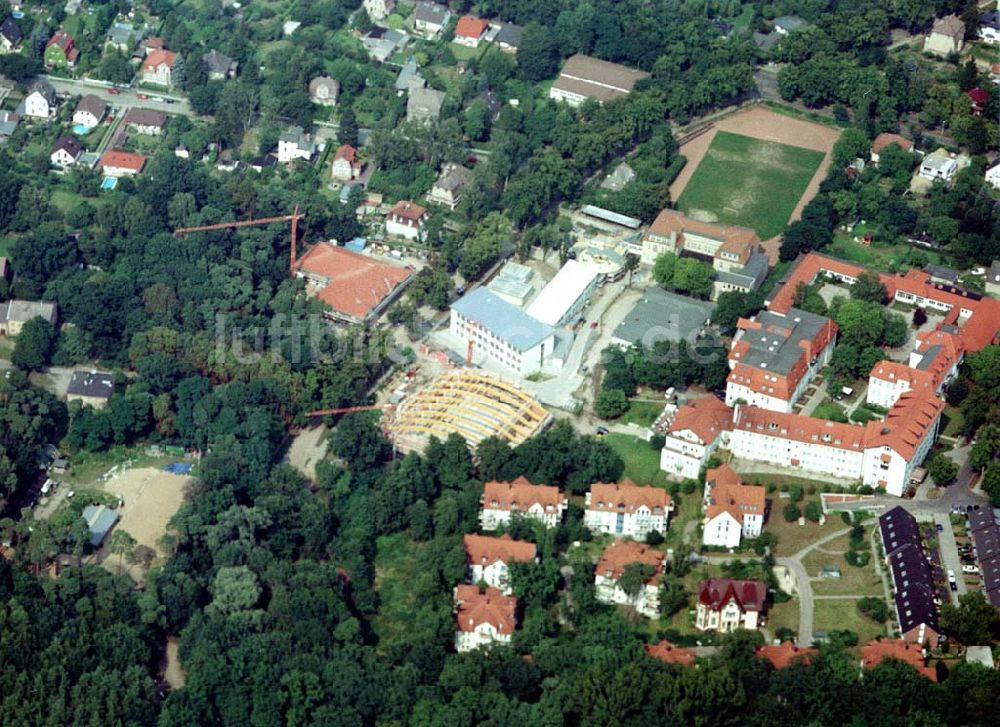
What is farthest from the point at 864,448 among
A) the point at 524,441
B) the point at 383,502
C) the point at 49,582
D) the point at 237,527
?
the point at 49,582

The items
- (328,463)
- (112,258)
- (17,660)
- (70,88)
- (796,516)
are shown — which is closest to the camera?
(17,660)

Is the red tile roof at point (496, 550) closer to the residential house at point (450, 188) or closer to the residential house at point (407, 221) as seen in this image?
the residential house at point (407, 221)

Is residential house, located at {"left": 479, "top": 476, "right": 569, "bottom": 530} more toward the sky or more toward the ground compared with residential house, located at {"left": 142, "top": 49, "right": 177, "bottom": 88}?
more toward the sky

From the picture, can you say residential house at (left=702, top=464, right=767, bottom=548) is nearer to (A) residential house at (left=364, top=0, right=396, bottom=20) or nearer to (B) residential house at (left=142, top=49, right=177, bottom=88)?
(B) residential house at (left=142, top=49, right=177, bottom=88)

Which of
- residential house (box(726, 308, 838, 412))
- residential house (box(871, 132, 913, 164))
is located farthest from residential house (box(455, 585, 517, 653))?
residential house (box(871, 132, 913, 164))

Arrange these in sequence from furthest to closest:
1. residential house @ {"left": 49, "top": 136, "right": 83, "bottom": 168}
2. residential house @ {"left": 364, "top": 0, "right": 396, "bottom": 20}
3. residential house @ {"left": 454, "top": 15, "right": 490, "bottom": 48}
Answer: residential house @ {"left": 364, "top": 0, "right": 396, "bottom": 20}, residential house @ {"left": 454, "top": 15, "right": 490, "bottom": 48}, residential house @ {"left": 49, "top": 136, "right": 83, "bottom": 168}

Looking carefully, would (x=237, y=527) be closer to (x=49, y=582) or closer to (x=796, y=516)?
(x=49, y=582)
